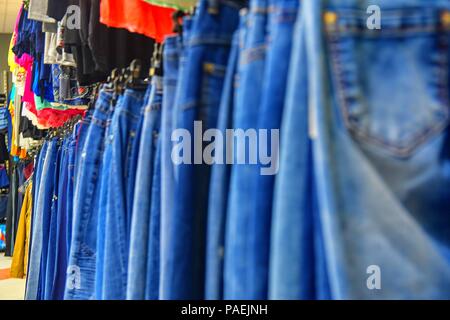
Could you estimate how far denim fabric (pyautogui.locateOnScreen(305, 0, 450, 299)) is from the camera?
72 centimetres

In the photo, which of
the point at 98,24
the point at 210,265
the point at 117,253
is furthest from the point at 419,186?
the point at 98,24

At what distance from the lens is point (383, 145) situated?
0.73 metres

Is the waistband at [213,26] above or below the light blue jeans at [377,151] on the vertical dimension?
above

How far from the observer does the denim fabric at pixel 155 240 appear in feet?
3.84

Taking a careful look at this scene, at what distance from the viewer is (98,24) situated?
6.95 ft

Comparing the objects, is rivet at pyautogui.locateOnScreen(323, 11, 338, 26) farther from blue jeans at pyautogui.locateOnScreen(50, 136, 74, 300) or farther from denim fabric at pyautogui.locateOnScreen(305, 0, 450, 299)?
blue jeans at pyautogui.locateOnScreen(50, 136, 74, 300)

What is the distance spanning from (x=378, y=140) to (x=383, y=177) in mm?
48

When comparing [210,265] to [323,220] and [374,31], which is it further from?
[374,31]

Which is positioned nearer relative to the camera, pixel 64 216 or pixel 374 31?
pixel 374 31

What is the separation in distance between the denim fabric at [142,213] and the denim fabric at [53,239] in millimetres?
1170

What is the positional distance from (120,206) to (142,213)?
0.17 meters

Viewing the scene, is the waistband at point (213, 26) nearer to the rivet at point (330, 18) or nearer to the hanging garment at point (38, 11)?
the rivet at point (330, 18)

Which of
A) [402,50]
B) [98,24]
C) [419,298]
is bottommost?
[419,298]

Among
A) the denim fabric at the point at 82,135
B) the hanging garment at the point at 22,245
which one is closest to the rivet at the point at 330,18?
the denim fabric at the point at 82,135
